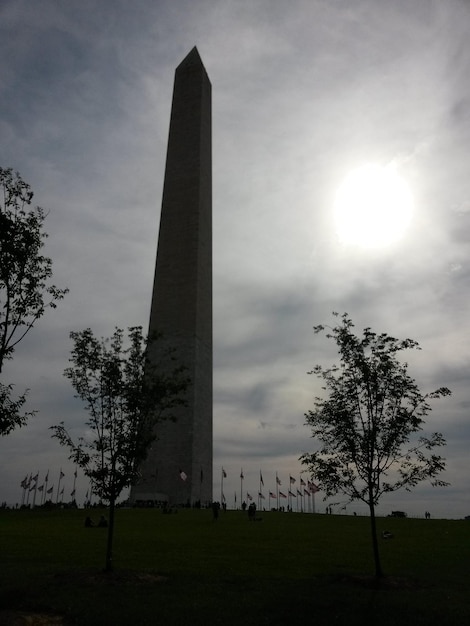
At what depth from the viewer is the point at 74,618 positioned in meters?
12.8

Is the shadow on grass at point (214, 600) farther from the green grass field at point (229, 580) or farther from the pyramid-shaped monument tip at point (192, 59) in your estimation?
the pyramid-shaped monument tip at point (192, 59)

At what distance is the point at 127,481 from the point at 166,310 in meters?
48.1

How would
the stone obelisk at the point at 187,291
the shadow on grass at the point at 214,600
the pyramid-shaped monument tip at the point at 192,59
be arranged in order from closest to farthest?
the shadow on grass at the point at 214,600 < the stone obelisk at the point at 187,291 < the pyramid-shaped monument tip at the point at 192,59

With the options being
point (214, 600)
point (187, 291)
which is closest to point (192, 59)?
point (187, 291)

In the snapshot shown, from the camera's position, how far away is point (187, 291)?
217ft

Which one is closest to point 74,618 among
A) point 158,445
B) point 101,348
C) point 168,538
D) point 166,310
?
point 101,348

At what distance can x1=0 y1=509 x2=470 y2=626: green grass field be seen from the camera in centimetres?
1323

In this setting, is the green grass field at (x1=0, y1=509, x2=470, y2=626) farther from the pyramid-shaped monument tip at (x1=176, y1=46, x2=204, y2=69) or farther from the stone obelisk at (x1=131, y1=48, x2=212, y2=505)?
the pyramid-shaped monument tip at (x1=176, y1=46, x2=204, y2=69)

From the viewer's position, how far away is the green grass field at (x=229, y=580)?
13.2m

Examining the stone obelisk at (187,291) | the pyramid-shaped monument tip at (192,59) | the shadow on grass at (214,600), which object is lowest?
the shadow on grass at (214,600)

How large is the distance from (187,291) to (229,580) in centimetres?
5093

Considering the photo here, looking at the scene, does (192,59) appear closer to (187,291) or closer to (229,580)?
(187,291)

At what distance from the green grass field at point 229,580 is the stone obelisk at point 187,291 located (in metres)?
31.7

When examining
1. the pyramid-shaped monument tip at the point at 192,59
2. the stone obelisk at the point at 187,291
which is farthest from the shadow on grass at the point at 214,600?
the pyramid-shaped monument tip at the point at 192,59
